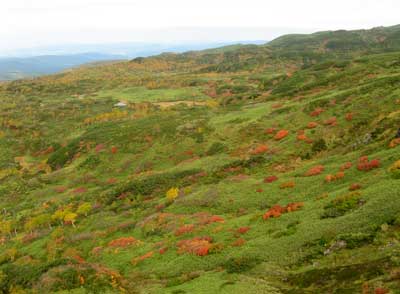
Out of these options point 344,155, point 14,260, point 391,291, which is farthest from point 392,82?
point 14,260

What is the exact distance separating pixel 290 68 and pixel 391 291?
161541mm

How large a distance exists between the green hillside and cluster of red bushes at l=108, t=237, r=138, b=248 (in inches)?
5.1

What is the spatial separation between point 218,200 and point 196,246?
968 centimetres

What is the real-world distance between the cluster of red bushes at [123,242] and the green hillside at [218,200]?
0.13m

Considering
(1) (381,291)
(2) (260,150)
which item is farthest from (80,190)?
(1) (381,291)

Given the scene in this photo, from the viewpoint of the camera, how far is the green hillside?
20859 millimetres

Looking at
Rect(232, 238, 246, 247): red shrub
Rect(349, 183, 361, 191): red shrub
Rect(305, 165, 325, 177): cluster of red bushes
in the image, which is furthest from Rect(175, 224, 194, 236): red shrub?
Rect(349, 183, 361, 191): red shrub

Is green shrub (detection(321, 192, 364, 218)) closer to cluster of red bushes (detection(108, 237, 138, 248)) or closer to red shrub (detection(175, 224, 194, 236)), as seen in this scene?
red shrub (detection(175, 224, 194, 236))

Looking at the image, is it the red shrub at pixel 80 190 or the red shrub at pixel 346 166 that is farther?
the red shrub at pixel 80 190

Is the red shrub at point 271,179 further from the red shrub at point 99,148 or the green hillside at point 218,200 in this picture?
the red shrub at point 99,148

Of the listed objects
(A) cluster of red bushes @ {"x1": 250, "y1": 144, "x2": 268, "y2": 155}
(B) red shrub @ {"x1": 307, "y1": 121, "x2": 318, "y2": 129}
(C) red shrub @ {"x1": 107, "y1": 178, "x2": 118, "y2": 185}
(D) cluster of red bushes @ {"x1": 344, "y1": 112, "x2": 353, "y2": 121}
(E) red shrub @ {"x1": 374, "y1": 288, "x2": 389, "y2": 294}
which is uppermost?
(D) cluster of red bushes @ {"x1": 344, "y1": 112, "x2": 353, "y2": 121}

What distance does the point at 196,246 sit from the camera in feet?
86.6

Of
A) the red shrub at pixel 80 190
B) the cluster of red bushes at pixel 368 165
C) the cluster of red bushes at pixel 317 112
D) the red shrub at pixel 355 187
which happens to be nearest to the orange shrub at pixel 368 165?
the cluster of red bushes at pixel 368 165

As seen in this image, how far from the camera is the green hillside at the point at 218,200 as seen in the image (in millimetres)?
20859
